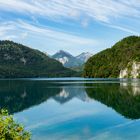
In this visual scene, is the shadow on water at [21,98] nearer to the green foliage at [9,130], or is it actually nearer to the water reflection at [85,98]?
the water reflection at [85,98]

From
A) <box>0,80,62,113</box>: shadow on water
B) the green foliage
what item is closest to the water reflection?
<box>0,80,62,113</box>: shadow on water

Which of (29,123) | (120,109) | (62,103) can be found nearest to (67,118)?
(29,123)

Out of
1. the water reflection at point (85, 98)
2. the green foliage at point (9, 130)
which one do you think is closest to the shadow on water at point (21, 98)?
the water reflection at point (85, 98)

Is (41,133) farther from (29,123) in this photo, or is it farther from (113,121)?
(113,121)

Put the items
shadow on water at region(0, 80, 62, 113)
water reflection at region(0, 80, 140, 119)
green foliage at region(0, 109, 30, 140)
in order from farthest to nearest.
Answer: shadow on water at region(0, 80, 62, 113) → water reflection at region(0, 80, 140, 119) → green foliage at region(0, 109, 30, 140)

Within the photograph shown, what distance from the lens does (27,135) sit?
21.8 metres

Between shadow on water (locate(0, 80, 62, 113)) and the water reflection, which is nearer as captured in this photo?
the water reflection

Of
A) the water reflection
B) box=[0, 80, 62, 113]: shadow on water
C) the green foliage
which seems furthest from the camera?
box=[0, 80, 62, 113]: shadow on water

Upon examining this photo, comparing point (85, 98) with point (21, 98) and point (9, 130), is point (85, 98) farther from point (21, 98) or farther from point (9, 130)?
point (9, 130)

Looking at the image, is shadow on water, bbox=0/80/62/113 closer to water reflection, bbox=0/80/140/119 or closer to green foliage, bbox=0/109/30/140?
water reflection, bbox=0/80/140/119

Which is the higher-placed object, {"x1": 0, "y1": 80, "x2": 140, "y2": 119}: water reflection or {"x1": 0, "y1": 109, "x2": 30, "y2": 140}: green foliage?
{"x1": 0, "y1": 109, "x2": 30, "y2": 140}: green foliage

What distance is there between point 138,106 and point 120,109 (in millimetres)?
3809

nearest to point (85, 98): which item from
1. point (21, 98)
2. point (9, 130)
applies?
point (21, 98)

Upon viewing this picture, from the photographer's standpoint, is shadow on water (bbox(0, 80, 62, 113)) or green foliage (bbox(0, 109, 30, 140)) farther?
shadow on water (bbox(0, 80, 62, 113))
